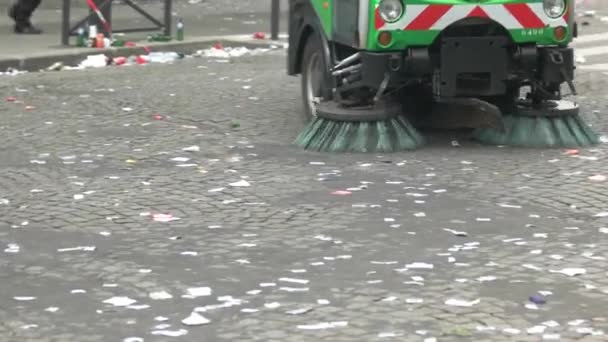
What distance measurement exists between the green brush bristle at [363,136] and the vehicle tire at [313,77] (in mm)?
584

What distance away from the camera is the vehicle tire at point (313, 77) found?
9797 millimetres

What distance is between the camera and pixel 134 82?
43.5ft

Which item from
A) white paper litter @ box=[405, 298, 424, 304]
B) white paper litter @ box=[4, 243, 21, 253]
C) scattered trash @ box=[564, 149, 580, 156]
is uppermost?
scattered trash @ box=[564, 149, 580, 156]

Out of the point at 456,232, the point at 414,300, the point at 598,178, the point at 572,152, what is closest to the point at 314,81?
the point at 572,152

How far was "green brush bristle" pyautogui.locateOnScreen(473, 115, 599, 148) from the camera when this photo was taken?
9.20m

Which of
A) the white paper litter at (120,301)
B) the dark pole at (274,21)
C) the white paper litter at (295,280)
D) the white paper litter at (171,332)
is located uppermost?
the dark pole at (274,21)

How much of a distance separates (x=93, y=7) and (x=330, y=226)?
980 cm

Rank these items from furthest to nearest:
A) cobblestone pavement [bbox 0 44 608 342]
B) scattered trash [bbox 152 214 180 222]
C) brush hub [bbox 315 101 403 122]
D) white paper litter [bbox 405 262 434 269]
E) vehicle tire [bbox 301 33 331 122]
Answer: vehicle tire [bbox 301 33 331 122]
brush hub [bbox 315 101 403 122]
scattered trash [bbox 152 214 180 222]
white paper litter [bbox 405 262 434 269]
cobblestone pavement [bbox 0 44 608 342]

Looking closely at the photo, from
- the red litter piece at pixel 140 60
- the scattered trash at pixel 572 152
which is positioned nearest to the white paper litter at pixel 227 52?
the red litter piece at pixel 140 60

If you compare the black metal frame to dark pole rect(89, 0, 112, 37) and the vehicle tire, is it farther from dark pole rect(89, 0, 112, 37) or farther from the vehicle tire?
the vehicle tire

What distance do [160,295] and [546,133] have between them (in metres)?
4.31

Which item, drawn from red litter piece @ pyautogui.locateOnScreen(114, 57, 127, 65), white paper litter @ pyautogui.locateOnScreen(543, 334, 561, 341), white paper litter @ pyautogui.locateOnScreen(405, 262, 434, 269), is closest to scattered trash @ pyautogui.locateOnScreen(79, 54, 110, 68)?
red litter piece @ pyautogui.locateOnScreen(114, 57, 127, 65)

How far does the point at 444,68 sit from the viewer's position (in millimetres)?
8773

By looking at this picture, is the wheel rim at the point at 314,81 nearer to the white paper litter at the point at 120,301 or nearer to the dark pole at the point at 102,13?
the white paper litter at the point at 120,301
